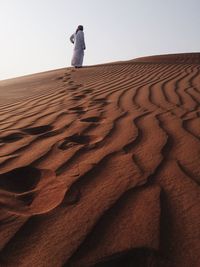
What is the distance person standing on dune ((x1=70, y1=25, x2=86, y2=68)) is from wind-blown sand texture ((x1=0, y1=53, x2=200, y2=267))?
10223 millimetres

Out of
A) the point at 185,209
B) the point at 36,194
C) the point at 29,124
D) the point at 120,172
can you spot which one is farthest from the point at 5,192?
the point at 29,124

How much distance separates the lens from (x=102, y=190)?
1808mm

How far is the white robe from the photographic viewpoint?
13.2m

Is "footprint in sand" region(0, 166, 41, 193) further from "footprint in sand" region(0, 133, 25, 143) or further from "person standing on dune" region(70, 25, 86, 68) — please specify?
"person standing on dune" region(70, 25, 86, 68)

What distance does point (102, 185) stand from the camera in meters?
1.87

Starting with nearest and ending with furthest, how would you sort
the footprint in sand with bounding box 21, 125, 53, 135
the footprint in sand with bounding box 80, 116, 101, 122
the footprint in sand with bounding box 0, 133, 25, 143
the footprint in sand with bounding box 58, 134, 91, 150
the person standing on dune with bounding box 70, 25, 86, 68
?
1. the footprint in sand with bounding box 58, 134, 91, 150
2. the footprint in sand with bounding box 0, 133, 25, 143
3. the footprint in sand with bounding box 21, 125, 53, 135
4. the footprint in sand with bounding box 80, 116, 101, 122
5. the person standing on dune with bounding box 70, 25, 86, 68

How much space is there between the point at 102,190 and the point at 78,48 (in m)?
12.1

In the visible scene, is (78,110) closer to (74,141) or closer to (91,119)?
(91,119)

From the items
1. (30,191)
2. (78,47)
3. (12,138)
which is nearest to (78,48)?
(78,47)

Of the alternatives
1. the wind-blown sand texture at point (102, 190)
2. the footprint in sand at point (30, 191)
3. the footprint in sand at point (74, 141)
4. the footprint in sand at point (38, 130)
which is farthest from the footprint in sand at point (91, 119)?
the footprint in sand at point (30, 191)

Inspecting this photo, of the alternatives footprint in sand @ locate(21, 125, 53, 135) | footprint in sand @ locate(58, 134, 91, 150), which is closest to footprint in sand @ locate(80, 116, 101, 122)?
footprint in sand @ locate(21, 125, 53, 135)

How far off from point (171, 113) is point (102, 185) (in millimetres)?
1824

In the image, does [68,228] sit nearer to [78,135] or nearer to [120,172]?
[120,172]

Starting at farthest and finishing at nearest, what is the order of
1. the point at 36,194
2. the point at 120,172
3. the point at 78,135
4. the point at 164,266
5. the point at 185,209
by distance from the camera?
the point at 78,135, the point at 120,172, the point at 36,194, the point at 185,209, the point at 164,266
